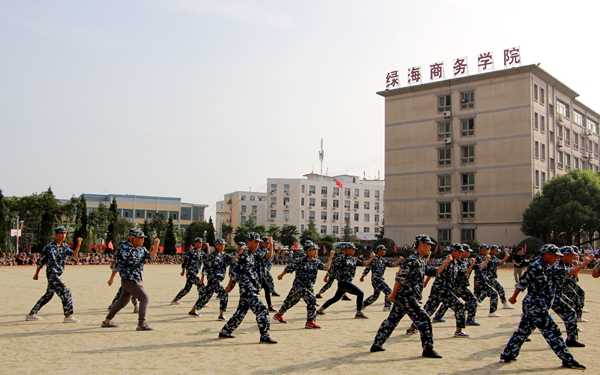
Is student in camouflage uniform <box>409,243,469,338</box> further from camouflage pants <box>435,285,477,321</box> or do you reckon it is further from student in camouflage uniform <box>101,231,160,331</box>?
student in camouflage uniform <box>101,231,160,331</box>

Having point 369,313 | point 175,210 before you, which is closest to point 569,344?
point 369,313

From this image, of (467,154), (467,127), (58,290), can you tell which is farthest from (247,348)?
(467,127)

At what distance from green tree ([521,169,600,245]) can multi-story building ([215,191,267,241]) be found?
63221mm

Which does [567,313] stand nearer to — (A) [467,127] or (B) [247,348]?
(B) [247,348]

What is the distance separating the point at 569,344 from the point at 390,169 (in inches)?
2018

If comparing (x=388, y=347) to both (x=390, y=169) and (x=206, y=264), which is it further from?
(x=390, y=169)

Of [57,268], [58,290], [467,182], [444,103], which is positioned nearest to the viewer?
[58,290]

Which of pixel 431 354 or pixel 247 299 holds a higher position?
pixel 247 299

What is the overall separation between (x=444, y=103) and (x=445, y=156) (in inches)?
208

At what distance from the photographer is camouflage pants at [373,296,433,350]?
9.09 metres

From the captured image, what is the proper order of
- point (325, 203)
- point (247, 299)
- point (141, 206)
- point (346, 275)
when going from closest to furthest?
point (247, 299) → point (346, 275) → point (325, 203) → point (141, 206)

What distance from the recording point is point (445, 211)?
5722cm

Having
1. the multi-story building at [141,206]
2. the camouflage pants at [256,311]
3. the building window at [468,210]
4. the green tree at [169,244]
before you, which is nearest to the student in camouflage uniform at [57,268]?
the camouflage pants at [256,311]

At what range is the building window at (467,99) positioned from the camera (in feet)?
183
